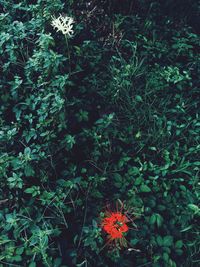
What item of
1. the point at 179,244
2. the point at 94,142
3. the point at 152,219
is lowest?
the point at 179,244

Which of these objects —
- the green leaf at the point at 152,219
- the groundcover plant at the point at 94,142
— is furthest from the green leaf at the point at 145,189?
the green leaf at the point at 152,219

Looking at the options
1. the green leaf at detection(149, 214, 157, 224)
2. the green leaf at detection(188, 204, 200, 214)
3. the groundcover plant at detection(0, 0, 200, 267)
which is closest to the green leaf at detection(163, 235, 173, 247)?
the groundcover plant at detection(0, 0, 200, 267)

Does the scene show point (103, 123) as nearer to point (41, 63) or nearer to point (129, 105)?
point (129, 105)

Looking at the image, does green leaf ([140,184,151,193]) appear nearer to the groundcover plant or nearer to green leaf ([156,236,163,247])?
the groundcover plant

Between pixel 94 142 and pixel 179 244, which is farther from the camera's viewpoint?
pixel 94 142

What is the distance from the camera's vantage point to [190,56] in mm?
3111

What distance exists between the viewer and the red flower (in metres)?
2.10

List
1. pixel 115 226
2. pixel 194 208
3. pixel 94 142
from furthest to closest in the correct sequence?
pixel 94 142, pixel 194 208, pixel 115 226

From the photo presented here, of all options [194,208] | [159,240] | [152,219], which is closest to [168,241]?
[159,240]

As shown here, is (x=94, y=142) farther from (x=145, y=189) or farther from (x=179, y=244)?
(x=179, y=244)

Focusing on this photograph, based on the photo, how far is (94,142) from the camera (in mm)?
2500

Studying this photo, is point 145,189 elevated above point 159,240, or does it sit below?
above

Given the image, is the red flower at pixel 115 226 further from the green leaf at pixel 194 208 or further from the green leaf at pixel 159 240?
the green leaf at pixel 194 208

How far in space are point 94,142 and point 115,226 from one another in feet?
2.08
